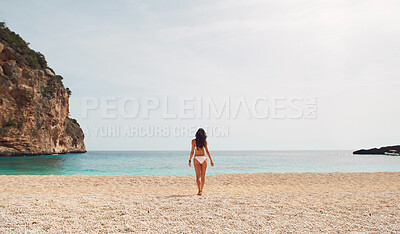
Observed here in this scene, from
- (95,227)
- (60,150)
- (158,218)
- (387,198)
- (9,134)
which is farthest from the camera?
(60,150)

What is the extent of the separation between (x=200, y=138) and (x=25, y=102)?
46.8m

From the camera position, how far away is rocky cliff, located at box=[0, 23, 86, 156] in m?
41.7

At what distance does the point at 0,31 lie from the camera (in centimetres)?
4719

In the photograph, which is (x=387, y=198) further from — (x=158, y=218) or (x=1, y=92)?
(x=1, y=92)

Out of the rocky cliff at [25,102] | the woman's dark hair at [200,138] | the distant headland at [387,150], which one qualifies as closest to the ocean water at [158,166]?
the rocky cliff at [25,102]

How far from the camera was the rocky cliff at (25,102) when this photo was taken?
4172cm

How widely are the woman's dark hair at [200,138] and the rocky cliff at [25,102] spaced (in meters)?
43.5

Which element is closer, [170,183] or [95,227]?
Result: [95,227]

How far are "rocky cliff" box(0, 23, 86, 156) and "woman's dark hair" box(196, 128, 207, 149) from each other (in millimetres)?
43499

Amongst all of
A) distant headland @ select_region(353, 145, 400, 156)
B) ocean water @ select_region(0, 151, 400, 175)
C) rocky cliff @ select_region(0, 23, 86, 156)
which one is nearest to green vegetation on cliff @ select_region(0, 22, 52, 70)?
rocky cliff @ select_region(0, 23, 86, 156)

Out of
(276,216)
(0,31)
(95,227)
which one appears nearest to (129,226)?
(95,227)

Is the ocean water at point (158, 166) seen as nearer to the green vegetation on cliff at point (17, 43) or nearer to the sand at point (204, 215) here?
the sand at point (204, 215)

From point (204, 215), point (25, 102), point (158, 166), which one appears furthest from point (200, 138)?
point (25, 102)

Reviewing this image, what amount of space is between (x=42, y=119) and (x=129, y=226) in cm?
5184
